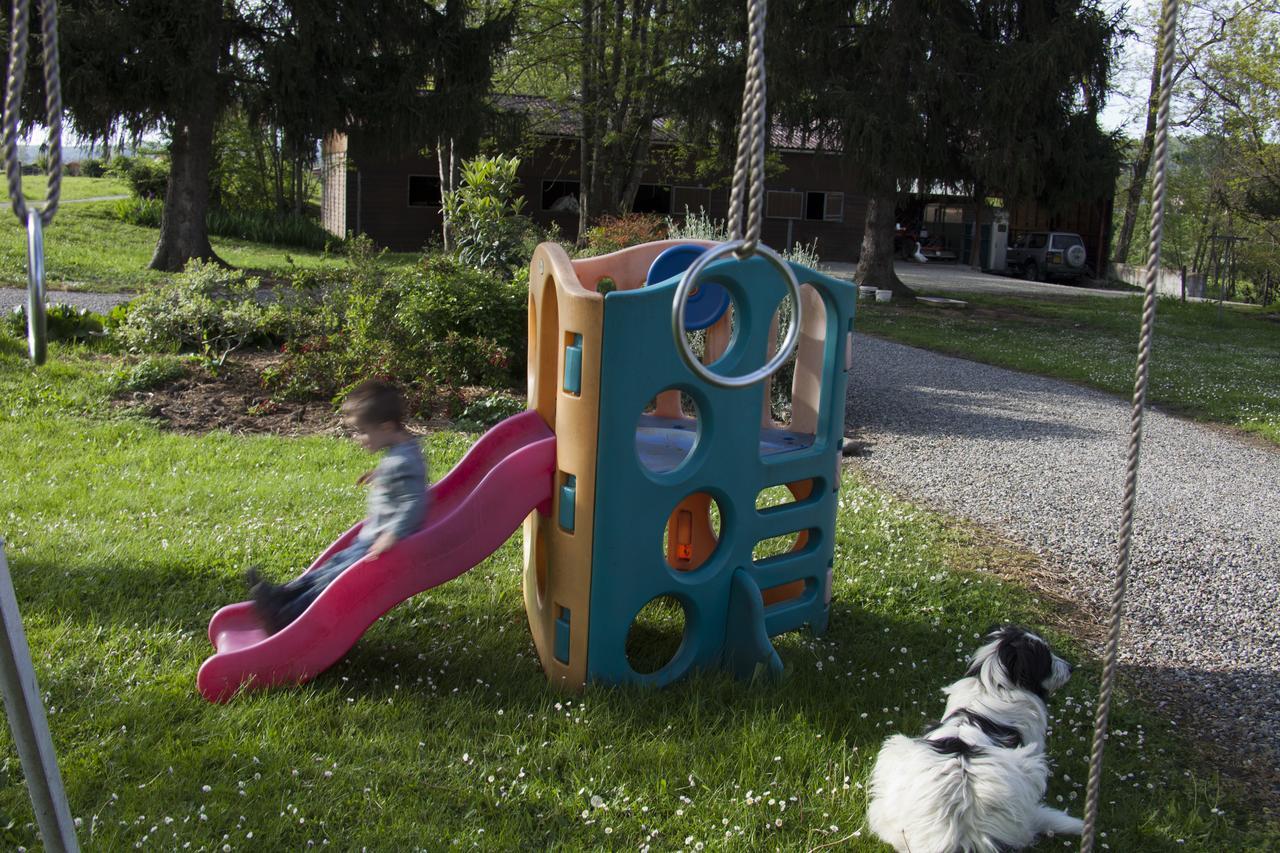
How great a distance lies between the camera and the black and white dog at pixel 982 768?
274 centimetres

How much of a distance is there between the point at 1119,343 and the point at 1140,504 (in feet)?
38.4

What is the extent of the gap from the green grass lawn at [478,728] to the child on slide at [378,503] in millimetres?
344

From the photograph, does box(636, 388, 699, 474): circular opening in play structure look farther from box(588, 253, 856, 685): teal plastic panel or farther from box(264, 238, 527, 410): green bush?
box(264, 238, 527, 410): green bush

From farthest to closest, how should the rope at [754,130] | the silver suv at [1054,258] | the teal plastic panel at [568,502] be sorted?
the silver suv at [1054,258] < the teal plastic panel at [568,502] < the rope at [754,130]

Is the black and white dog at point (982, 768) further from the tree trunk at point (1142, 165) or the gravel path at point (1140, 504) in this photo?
the tree trunk at point (1142, 165)

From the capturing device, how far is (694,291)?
4.93 metres

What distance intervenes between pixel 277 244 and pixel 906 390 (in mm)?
22592

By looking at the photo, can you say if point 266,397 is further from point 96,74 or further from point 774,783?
point 96,74

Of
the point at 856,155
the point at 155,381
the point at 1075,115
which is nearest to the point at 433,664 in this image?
the point at 155,381

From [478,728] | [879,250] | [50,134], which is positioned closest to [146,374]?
[478,728]

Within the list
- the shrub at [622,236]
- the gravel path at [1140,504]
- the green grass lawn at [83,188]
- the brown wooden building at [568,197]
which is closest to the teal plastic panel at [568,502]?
the gravel path at [1140,504]

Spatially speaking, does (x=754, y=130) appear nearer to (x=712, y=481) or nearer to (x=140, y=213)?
(x=712, y=481)

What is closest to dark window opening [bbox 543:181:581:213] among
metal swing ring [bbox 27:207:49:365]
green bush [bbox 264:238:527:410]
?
green bush [bbox 264:238:527:410]

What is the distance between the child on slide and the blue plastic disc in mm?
1534
